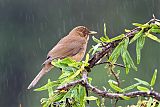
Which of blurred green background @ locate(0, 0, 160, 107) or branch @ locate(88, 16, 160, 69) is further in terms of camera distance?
blurred green background @ locate(0, 0, 160, 107)

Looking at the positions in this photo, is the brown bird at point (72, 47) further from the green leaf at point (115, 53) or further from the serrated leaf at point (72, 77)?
the serrated leaf at point (72, 77)

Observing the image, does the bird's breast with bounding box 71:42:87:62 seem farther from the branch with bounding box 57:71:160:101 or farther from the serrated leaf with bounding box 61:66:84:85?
the branch with bounding box 57:71:160:101

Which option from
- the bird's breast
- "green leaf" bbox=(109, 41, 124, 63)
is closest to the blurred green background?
the bird's breast

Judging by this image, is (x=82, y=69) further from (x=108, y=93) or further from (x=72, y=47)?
(x=72, y=47)

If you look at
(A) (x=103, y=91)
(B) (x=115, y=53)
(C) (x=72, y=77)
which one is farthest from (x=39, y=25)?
(A) (x=103, y=91)

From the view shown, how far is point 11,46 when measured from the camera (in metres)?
20.8

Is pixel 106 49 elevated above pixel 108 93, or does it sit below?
above

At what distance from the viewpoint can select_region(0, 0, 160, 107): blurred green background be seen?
1934 cm

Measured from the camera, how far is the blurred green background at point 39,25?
19344mm

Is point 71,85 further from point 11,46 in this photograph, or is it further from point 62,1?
point 62,1

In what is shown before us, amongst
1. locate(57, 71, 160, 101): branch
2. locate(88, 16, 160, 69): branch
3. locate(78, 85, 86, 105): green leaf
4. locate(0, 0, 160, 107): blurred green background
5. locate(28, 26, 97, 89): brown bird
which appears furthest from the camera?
locate(0, 0, 160, 107): blurred green background

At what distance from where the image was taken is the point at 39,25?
22.4m

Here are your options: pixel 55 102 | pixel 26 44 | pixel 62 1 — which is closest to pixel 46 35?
pixel 26 44

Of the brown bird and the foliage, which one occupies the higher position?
the brown bird
